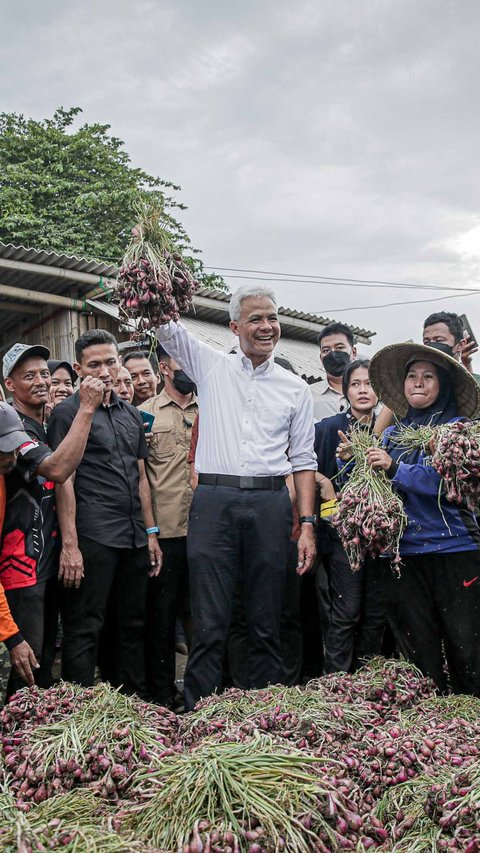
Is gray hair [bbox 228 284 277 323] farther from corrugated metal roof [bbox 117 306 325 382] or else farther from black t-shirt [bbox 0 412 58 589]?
corrugated metal roof [bbox 117 306 325 382]

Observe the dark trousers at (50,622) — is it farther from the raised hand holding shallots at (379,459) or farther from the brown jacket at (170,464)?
the raised hand holding shallots at (379,459)

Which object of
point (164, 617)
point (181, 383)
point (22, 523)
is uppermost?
point (181, 383)

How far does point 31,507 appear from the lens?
3629 mm

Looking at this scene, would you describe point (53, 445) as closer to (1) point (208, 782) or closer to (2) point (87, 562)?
(2) point (87, 562)

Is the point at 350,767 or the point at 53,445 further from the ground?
the point at 53,445

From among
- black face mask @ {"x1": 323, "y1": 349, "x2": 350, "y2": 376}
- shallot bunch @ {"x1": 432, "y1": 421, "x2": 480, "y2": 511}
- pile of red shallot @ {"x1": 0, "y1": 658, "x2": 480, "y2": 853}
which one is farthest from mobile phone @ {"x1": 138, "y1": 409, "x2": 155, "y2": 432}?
pile of red shallot @ {"x1": 0, "y1": 658, "x2": 480, "y2": 853}

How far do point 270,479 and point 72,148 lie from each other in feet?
74.6

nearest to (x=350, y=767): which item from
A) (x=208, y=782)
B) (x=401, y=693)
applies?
(x=208, y=782)

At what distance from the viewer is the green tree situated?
20188 millimetres

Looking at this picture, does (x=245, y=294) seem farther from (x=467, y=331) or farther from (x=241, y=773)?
(x=241, y=773)

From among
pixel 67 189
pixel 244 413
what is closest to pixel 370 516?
pixel 244 413

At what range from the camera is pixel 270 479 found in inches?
155

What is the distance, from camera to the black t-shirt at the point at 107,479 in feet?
14.2

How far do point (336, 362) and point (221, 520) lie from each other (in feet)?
6.97
